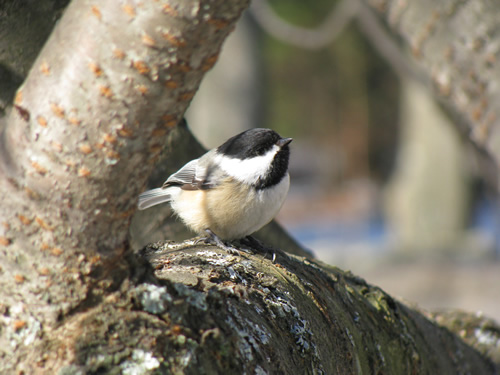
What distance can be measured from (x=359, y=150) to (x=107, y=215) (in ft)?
41.3

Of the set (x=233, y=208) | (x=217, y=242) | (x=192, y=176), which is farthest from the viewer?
(x=192, y=176)

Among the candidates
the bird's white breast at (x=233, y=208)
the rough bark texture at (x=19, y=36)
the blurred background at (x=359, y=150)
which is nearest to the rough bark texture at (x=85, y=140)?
the rough bark texture at (x=19, y=36)

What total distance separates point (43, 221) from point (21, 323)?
0.64 feet

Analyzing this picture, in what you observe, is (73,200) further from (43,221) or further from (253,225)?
(253,225)

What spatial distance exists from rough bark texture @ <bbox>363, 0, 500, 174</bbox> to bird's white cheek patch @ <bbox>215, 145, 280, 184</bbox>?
720 millimetres

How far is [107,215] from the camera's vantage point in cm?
92

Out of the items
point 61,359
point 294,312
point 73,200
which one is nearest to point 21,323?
point 61,359

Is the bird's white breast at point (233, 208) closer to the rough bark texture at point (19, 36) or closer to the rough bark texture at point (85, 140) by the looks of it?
the rough bark texture at point (19, 36)

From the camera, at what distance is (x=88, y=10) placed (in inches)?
32.1

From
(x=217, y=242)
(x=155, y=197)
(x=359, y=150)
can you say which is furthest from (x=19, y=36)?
(x=359, y=150)

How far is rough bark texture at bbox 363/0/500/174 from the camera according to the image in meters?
2.10

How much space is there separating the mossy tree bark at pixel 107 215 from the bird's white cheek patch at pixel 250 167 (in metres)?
1.01

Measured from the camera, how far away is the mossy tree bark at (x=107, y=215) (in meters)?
0.81

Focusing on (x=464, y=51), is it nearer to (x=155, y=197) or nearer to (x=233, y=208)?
(x=233, y=208)
